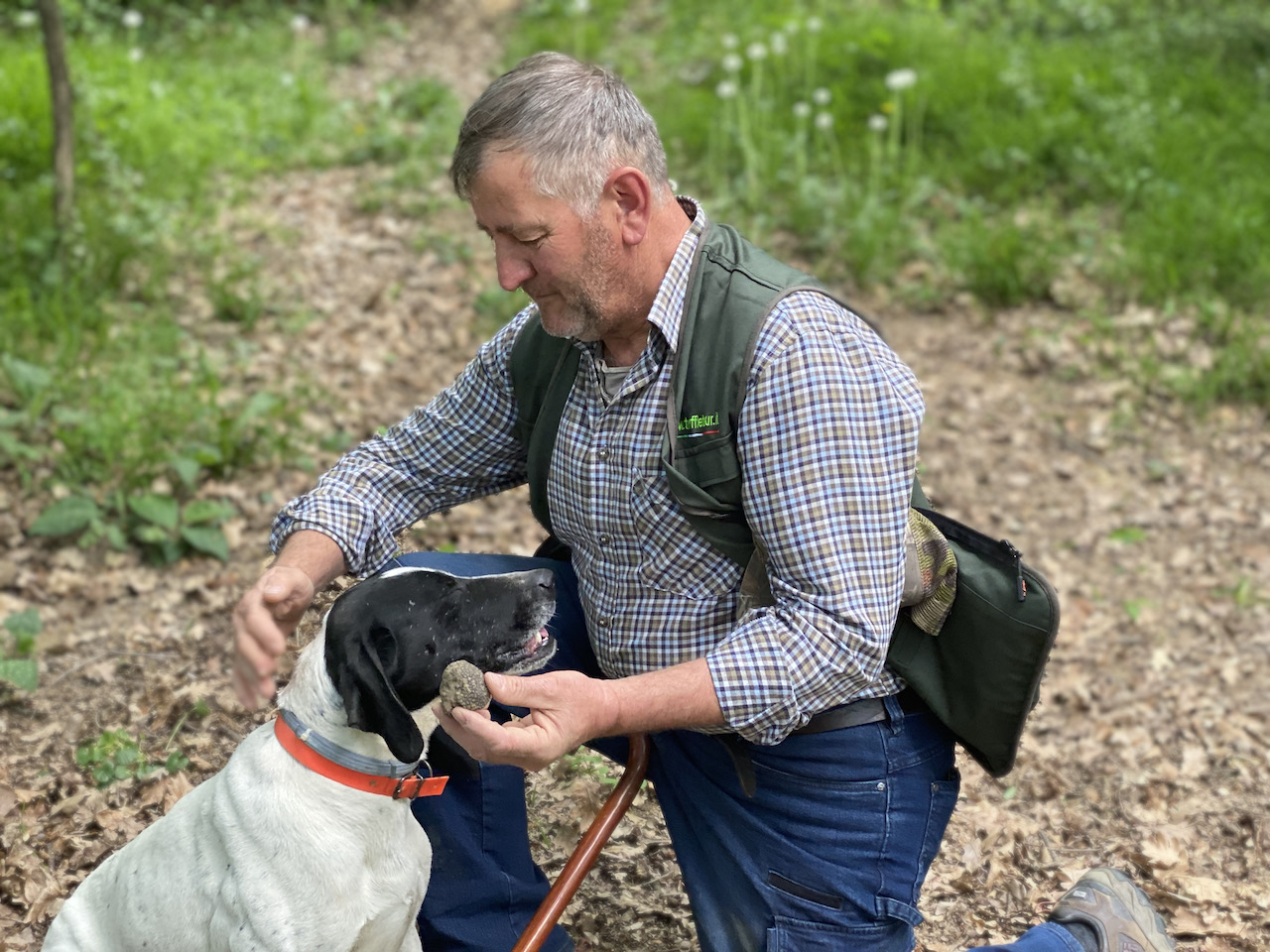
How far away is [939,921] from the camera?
3.47 metres

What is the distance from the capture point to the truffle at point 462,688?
242cm

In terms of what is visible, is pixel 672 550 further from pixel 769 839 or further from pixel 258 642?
pixel 258 642

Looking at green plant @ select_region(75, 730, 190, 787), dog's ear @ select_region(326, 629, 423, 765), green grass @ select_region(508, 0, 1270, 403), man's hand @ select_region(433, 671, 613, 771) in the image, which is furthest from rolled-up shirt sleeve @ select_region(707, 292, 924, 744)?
green grass @ select_region(508, 0, 1270, 403)

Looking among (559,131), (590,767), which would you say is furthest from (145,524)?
(559,131)

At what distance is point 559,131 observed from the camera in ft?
8.26

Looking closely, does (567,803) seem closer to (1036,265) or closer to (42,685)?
(42,685)

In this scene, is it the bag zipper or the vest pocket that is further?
the vest pocket

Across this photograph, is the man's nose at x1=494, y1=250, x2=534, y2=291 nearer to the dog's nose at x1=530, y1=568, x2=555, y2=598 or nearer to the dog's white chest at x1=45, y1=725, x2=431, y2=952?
the dog's nose at x1=530, y1=568, x2=555, y2=598

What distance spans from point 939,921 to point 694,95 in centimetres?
659

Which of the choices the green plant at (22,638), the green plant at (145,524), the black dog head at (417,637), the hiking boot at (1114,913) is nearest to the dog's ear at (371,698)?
the black dog head at (417,637)

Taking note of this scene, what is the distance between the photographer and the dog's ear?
238cm

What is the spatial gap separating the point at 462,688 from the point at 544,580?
0.37 m

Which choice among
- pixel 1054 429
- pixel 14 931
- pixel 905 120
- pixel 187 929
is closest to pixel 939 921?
pixel 187 929

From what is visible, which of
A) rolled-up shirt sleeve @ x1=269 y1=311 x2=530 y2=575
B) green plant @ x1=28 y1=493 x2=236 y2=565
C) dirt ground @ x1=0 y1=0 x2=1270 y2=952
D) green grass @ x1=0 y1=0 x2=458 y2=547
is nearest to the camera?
rolled-up shirt sleeve @ x1=269 y1=311 x2=530 y2=575
